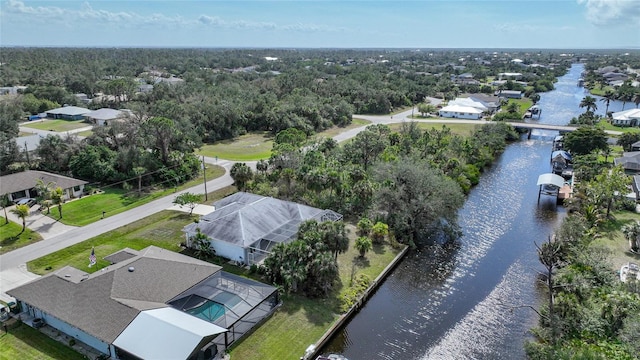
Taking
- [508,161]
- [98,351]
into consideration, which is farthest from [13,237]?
[508,161]

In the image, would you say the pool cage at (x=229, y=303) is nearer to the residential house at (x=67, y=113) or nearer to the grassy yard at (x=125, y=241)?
the grassy yard at (x=125, y=241)

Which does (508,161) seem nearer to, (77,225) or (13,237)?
(77,225)

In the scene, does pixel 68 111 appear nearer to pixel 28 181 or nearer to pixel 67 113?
pixel 67 113

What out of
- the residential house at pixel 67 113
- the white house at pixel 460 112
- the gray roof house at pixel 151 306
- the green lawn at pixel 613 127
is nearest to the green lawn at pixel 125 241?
the gray roof house at pixel 151 306

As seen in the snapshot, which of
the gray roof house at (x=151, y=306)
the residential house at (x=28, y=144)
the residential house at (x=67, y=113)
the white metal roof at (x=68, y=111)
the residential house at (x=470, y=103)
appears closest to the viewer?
the gray roof house at (x=151, y=306)

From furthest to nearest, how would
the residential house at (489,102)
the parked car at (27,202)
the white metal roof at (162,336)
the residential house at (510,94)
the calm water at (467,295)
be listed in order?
the residential house at (510,94) < the residential house at (489,102) < the parked car at (27,202) < the calm water at (467,295) < the white metal roof at (162,336)

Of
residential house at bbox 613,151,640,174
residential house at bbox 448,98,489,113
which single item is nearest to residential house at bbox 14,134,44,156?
residential house at bbox 613,151,640,174
